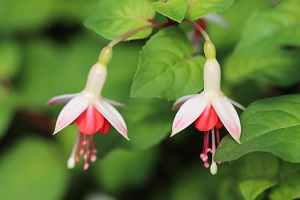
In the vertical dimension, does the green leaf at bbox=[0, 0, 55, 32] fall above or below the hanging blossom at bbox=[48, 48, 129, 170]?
below

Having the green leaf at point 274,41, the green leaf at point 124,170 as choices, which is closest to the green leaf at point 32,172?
the green leaf at point 124,170

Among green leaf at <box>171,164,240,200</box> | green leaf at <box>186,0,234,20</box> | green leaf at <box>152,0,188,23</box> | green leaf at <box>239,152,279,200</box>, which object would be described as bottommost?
green leaf at <box>171,164,240,200</box>

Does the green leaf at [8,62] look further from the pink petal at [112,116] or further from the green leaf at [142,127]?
the pink petal at [112,116]

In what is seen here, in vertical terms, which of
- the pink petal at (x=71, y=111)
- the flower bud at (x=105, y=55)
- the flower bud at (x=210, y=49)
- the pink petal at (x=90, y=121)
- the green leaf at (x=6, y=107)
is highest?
the flower bud at (x=105, y=55)

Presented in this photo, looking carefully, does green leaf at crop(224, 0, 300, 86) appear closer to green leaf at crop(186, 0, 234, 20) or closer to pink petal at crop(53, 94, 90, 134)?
green leaf at crop(186, 0, 234, 20)

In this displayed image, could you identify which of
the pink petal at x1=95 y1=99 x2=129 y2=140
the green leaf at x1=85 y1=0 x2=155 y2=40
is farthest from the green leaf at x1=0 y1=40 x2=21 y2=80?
the pink petal at x1=95 y1=99 x2=129 y2=140

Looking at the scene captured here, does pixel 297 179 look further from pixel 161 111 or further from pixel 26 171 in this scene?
pixel 26 171

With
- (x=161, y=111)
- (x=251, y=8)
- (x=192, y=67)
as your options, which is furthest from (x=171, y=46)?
(x=251, y=8)
